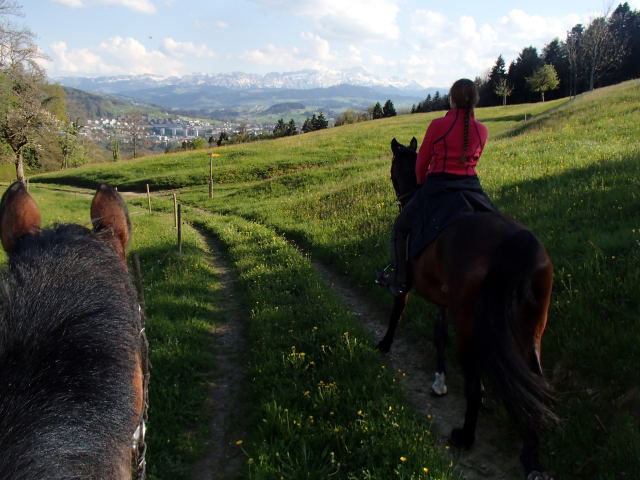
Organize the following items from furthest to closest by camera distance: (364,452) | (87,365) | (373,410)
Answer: (373,410)
(364,452)
(87,365)

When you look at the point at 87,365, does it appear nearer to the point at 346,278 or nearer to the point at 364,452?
the point at 364,452

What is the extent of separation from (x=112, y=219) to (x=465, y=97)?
3.76 metres

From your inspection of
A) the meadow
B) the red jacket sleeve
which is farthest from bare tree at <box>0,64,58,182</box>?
the red jacket sleeve

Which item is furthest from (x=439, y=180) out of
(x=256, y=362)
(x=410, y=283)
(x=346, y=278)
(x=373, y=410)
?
(x=346, y=278)

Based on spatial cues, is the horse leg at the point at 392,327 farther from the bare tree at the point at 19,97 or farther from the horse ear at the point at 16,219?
the bare tree at the point at 19,97

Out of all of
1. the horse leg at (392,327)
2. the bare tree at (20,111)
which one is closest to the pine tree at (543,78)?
the bare tree at (20,111)

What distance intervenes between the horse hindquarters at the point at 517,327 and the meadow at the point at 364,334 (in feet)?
2.17

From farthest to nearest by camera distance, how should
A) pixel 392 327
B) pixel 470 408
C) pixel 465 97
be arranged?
1. pixel 392 327
2. pixel 465 97
3. pixel 470 408

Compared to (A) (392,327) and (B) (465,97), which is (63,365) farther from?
(A) (392,327)

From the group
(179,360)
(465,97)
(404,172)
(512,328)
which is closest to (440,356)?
(512,328)

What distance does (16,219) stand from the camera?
2420 mm

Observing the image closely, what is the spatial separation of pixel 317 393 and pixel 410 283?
1897 mm

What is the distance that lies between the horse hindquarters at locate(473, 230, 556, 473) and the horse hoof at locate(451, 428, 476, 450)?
577mm

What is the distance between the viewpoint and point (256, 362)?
6.11m
